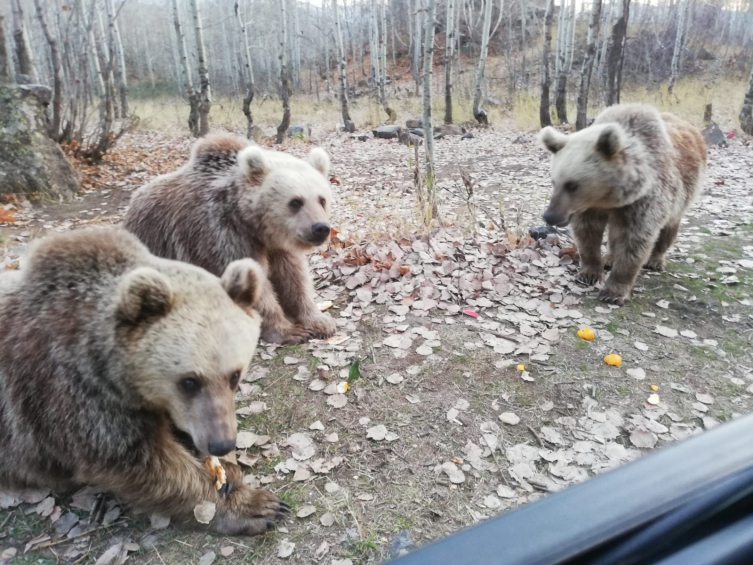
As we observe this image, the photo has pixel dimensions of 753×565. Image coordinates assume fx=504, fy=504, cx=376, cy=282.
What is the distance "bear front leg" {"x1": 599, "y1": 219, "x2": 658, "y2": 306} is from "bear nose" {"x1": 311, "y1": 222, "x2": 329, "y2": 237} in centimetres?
258

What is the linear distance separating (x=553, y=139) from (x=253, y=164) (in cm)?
274

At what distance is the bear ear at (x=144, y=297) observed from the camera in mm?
2162

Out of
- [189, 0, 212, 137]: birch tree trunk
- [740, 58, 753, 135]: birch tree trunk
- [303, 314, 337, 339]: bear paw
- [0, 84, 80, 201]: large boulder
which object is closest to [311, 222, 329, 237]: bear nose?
[303, 314, 337, 339]: bear paw

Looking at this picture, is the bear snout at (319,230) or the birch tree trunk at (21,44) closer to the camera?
the bear snout at (319,230)

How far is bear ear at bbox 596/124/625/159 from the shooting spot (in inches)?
163

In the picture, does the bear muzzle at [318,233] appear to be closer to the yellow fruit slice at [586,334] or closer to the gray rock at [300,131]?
the yellow fruit slice at [586,334]

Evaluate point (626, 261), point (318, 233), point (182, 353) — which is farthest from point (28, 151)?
point (626, 261)

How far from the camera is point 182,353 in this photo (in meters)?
2.19

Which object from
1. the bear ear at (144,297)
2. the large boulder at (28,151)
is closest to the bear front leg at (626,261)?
the bear ear at (144,297)

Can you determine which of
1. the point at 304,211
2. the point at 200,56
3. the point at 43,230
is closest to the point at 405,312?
the point at 304,211

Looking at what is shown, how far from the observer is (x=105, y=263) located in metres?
2.56

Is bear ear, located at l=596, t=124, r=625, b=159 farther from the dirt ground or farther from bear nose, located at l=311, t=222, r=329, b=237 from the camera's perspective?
bear nose, located at l=311, t=222, r=329, b=237

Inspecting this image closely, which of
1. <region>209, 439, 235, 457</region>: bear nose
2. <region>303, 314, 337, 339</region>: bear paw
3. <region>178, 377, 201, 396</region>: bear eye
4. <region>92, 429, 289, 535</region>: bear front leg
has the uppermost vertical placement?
<region>178, 377, 201, 396</region>: bear eye

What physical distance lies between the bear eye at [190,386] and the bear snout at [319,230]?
1841mm
